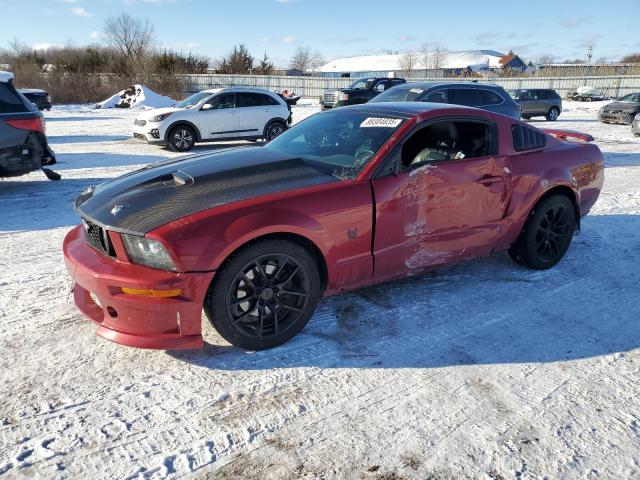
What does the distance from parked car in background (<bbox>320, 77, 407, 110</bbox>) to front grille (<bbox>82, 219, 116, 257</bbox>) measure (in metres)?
16.4

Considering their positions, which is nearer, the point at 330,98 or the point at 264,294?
the point at 264,294

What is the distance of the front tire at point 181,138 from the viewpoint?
12.0 meters

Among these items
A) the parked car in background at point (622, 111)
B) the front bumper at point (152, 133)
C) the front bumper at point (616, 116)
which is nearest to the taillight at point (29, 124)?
the front bumper at point (152, 133)

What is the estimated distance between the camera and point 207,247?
2855 millimetres

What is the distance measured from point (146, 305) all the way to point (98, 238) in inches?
25.6

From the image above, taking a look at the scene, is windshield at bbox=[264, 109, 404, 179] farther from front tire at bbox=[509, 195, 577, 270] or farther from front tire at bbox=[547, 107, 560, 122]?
front tire at bbox=[547, 107, 560, 122]

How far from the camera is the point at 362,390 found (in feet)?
9.46

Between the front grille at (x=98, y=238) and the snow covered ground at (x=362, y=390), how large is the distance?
663 mm

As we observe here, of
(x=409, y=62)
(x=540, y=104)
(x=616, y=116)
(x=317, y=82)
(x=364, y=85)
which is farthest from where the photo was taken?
(x=409, y=62)

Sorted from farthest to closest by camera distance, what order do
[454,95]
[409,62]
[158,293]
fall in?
[409,62] < [454,95] < [158,293]

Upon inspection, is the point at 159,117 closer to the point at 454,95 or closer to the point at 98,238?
the point at 454,95

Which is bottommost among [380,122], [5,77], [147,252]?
[147,252]

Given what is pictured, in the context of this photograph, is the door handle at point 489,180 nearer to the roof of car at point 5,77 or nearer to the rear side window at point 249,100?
the roof of car at point 5,77

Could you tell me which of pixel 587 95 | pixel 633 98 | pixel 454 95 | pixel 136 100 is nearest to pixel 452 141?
pixel 454 95
